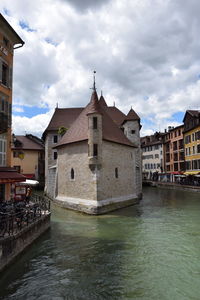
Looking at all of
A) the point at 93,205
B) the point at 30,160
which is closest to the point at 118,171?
the point at 93,205

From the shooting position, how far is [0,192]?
1345 cm

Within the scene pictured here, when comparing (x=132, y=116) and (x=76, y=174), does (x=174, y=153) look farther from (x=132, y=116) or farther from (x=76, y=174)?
(x=76, y=174)

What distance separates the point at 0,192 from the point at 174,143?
45.4 m

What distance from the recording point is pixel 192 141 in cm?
4369

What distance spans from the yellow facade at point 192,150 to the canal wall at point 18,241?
35.1 metres

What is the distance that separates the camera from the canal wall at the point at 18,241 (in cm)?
769

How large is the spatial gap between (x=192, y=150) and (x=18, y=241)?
3990 cm

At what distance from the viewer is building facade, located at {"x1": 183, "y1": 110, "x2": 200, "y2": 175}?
4156 centimetres

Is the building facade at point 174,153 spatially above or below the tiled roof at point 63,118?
below

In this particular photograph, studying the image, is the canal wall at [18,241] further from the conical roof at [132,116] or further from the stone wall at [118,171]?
the conical roof at [132,116]

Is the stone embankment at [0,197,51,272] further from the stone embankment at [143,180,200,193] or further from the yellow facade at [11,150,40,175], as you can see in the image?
the yellow facade at [11,150,40,175]

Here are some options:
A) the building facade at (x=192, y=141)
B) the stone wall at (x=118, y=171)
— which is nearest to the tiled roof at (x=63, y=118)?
the stone wall at (x=118, y=171)

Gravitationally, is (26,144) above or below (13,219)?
above

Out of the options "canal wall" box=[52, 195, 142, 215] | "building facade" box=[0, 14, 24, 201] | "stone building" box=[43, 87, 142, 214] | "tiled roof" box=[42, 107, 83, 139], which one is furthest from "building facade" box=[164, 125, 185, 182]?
"building facade" box=[0, 14, 24, 201]
